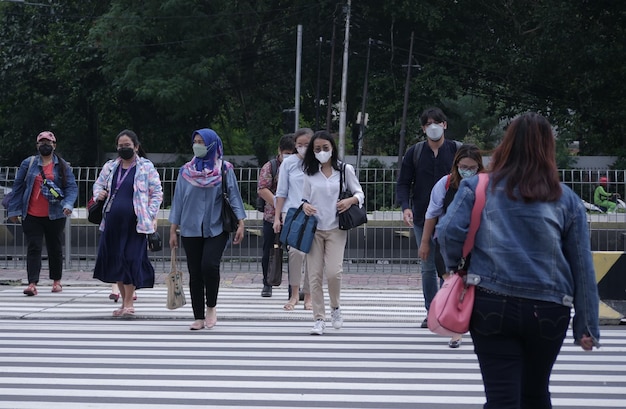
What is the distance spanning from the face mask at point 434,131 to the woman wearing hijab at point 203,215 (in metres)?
1.73

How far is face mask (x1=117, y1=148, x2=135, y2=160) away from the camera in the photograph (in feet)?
33.6

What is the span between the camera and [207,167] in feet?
30.8

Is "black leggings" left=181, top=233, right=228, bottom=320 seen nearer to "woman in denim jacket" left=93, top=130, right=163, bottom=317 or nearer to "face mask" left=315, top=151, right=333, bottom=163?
"woman in denim jacket" left=93, top=130, right=163, bottom=317

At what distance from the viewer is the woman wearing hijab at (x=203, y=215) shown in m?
9.28

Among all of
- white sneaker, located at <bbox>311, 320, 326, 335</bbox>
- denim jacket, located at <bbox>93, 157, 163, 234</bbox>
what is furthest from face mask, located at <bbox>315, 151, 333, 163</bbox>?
denim jacket, located at <bbox>93, 157, 163, 234</bbox>

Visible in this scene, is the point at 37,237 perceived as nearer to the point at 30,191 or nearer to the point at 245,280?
the point at 30,191

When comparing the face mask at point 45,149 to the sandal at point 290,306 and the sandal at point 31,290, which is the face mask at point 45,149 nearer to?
the sandal at point 31,290

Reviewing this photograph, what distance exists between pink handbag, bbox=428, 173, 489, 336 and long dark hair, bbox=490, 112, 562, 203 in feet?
0.38

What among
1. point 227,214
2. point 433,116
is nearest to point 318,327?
point 227,214

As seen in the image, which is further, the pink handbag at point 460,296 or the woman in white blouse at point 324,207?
the woman in white blouse at point 324,207

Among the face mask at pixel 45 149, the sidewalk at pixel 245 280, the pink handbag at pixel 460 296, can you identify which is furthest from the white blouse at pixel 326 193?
the pink handbag at pixel 460 296

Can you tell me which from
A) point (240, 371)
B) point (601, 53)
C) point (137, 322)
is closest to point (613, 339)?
point (240, 371)

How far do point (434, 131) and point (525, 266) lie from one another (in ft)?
15.9

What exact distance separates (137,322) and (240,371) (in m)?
2.74
